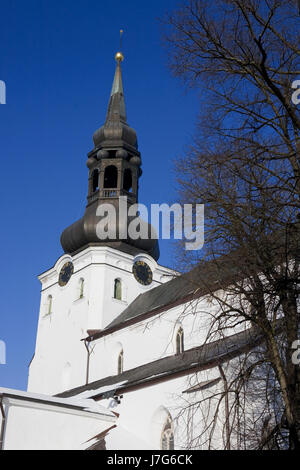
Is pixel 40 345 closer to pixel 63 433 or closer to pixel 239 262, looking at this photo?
pixel 63 433

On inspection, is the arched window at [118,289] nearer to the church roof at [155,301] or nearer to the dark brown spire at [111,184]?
the church roof at [155,301]

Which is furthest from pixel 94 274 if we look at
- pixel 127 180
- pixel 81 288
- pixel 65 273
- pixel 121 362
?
pixel 127 180

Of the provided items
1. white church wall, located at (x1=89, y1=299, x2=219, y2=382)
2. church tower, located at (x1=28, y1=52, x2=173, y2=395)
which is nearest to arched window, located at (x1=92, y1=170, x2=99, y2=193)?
church tower, located at (x1=28, y1=52, x2=173, y2=395)

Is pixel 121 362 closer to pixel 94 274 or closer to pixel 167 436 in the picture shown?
pixel 94 274

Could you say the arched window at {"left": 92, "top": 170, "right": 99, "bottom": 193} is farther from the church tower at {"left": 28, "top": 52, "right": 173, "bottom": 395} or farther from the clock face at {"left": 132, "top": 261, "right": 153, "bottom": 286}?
the clock face at {"left": 132, "top": 261, "right": 153, "bottom": 286}

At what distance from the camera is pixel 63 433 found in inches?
748

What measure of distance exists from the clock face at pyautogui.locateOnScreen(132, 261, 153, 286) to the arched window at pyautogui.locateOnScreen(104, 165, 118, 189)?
4971mm

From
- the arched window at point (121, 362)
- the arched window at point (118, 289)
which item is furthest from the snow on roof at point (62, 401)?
the arched window at point (118, 289)

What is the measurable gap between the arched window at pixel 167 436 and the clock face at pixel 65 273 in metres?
12.9

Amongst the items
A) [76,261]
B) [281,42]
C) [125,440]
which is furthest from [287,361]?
[76,261]

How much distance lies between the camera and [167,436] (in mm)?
18250

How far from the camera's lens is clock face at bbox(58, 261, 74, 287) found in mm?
29700

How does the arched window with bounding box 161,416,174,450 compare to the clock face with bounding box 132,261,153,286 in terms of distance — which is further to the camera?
the clock face with bounding box 132,261,153,286

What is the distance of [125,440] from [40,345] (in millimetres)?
12439
